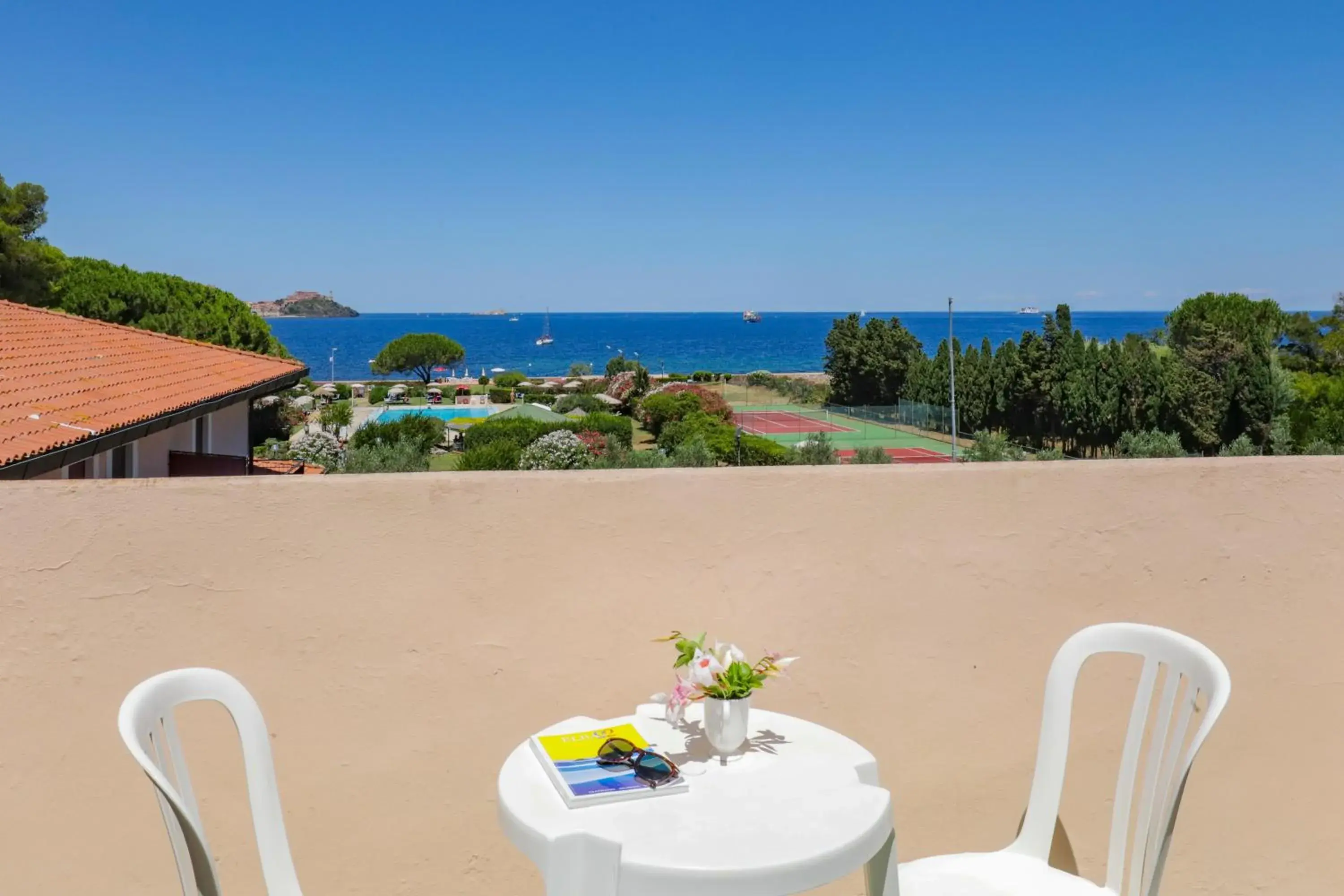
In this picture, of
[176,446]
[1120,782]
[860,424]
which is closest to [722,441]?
[860,424]

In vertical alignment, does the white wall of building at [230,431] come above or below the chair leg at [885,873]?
below

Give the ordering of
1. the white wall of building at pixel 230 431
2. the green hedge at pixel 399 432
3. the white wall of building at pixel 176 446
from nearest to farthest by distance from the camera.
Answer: the white wall of building at pixel 176 446, the white wall of building at pixel 230 431, the green hedge at pixel 399 432

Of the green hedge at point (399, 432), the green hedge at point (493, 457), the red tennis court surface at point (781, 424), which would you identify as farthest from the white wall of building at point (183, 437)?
the red tennis court surface at point (781, 424)

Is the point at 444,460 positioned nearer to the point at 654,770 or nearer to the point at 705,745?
the point at 705,745

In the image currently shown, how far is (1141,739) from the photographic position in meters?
1.72

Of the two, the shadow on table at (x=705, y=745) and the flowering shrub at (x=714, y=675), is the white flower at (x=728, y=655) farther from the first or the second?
the shadow on table at (x=705, y=745)

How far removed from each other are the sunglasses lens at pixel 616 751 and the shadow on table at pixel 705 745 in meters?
0.07

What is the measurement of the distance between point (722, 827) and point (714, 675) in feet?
0.89

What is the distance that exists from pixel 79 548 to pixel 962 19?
177 ft

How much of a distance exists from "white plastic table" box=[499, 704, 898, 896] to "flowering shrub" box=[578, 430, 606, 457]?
17.4 meters

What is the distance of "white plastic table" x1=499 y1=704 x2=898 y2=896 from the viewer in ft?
3.81

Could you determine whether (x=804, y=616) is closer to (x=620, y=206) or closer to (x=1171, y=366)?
(x=1171, y=366)

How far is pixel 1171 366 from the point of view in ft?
110

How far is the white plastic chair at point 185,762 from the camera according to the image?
119cm
